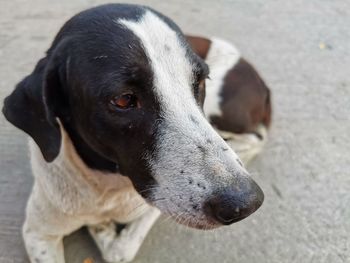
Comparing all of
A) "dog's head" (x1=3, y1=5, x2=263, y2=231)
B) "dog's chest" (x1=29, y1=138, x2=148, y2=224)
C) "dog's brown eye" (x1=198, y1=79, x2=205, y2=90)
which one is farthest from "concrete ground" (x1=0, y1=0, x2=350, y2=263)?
"dog's brown eye" (x1=198, y1=79, x2=205, y2=90)

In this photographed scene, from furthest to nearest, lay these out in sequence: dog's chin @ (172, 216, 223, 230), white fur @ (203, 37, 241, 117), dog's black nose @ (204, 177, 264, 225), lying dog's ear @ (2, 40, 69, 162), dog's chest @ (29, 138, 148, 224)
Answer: white fur @ (203, 37, 241, 117) → dog's chest @ (29, 138, 148, 224) → lying dog's ear @ (2, 40, 69, 162) → dog's chin @ (172, 216, 223, 230) → dog's black nose @ (204, 177, 264, 225)

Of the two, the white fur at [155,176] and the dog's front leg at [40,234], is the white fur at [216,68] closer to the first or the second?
the white fur at [155,176]

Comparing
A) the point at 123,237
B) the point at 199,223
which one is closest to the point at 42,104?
the point at 199,223

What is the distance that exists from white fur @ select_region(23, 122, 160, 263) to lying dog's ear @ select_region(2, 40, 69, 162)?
0.42 ft

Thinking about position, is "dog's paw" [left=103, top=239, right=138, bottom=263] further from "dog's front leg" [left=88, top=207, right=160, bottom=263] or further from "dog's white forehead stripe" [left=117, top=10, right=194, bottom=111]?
"dog's white forehead stripe" [left=117, top=10, right=194, bottom=111]

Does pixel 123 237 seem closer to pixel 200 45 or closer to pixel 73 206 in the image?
pixel 73 206

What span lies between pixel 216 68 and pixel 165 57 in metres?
1.37

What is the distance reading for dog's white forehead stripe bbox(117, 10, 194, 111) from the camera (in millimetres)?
2006

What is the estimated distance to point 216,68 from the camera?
3381mm

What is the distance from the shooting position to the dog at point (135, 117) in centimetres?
194

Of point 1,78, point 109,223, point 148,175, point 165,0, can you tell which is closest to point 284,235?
point 109,223

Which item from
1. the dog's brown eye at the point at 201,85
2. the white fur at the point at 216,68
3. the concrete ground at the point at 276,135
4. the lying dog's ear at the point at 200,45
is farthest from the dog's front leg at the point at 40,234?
the lying dog's ear at the point at 200,45

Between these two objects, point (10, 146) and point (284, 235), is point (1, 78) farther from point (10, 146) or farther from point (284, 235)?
point (284, 235)

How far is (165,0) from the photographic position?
5.36 meters
